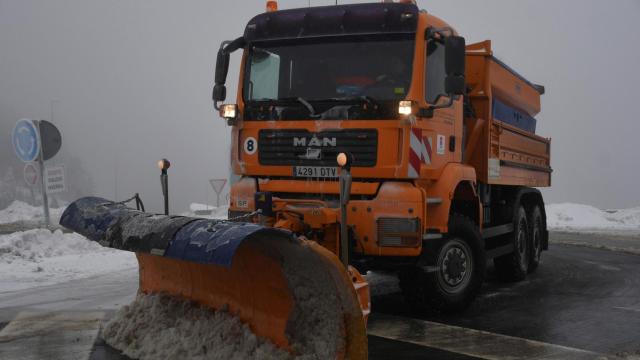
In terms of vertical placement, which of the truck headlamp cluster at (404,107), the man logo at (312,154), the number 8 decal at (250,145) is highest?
the truck headlamp cluster at (404,107)

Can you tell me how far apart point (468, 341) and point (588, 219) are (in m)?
18.0

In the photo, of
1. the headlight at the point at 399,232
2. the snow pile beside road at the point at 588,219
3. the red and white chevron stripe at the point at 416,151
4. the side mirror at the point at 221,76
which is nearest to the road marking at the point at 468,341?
the headlight at the point at 399,232

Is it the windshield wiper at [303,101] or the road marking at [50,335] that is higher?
the windshield wiper at [303,101]

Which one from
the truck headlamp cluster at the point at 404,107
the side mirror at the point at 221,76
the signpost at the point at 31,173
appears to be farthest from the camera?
the signpost at the point at 31,173

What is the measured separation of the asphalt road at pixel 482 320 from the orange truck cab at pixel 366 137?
528mm

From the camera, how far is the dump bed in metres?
7.82

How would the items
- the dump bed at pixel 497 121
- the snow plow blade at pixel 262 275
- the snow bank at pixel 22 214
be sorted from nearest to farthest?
the snow plow blade at pixel 262 275, the dump bed at pixel 497 121, the snow bank at pixel 22 214

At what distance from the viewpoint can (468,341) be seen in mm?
5543

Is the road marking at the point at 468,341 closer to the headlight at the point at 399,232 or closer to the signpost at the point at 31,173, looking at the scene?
the headlight at the point at 399,232

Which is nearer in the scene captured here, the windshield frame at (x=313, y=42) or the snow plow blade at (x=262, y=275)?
the snow plow blade at (x=262, y=275)

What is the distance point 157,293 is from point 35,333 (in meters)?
1.20

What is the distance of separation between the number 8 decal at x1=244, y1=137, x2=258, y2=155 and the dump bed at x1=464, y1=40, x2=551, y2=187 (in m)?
2.50

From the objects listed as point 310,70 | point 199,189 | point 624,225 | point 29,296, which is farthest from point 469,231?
point 199,189

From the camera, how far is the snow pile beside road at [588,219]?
20.1 m
